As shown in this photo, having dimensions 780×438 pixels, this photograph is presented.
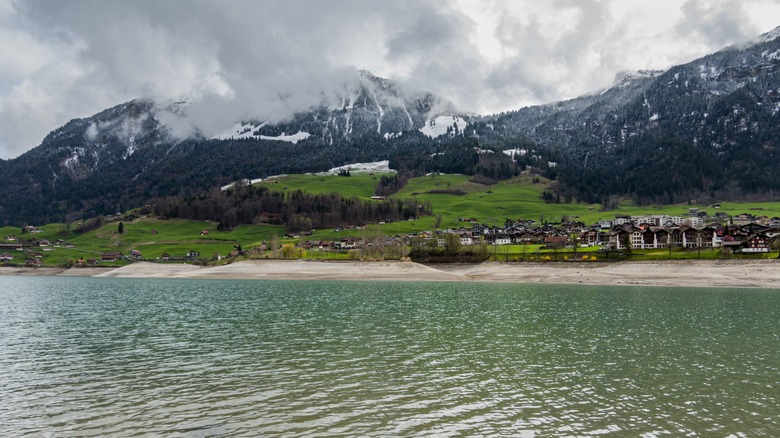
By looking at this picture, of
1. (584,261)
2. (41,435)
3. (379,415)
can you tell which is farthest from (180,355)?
(584,261)

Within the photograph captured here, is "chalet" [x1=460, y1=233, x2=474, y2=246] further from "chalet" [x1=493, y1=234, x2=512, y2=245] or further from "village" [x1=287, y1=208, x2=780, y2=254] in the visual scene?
"chalet" [x1=493, y1=234, x2=512, y2=245]

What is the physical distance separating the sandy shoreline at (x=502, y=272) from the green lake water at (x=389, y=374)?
53061 mm

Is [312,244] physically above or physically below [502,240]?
above

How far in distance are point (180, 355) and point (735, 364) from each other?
3180cm

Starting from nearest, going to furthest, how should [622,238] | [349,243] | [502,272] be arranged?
1. [502,272]
2. [622,238]
3. [349,243]

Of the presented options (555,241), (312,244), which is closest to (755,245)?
(555,241)

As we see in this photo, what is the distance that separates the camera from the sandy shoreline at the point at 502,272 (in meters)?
96.6

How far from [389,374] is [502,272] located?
97.3 m

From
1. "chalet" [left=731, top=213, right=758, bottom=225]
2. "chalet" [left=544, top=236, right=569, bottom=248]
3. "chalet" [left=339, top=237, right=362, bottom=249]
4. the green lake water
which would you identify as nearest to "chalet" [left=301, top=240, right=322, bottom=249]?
"chalet" [left=339, top=237, right=362, bottom=249]

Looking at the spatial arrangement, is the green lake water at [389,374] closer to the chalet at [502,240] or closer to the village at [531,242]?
the village at [531,242]

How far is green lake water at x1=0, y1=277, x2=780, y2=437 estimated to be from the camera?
18.1 metres

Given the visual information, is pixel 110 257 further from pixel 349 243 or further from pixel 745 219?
pixel 745 219

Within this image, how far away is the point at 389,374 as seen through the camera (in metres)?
25.3

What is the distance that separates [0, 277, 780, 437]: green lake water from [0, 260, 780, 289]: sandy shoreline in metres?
53.1
